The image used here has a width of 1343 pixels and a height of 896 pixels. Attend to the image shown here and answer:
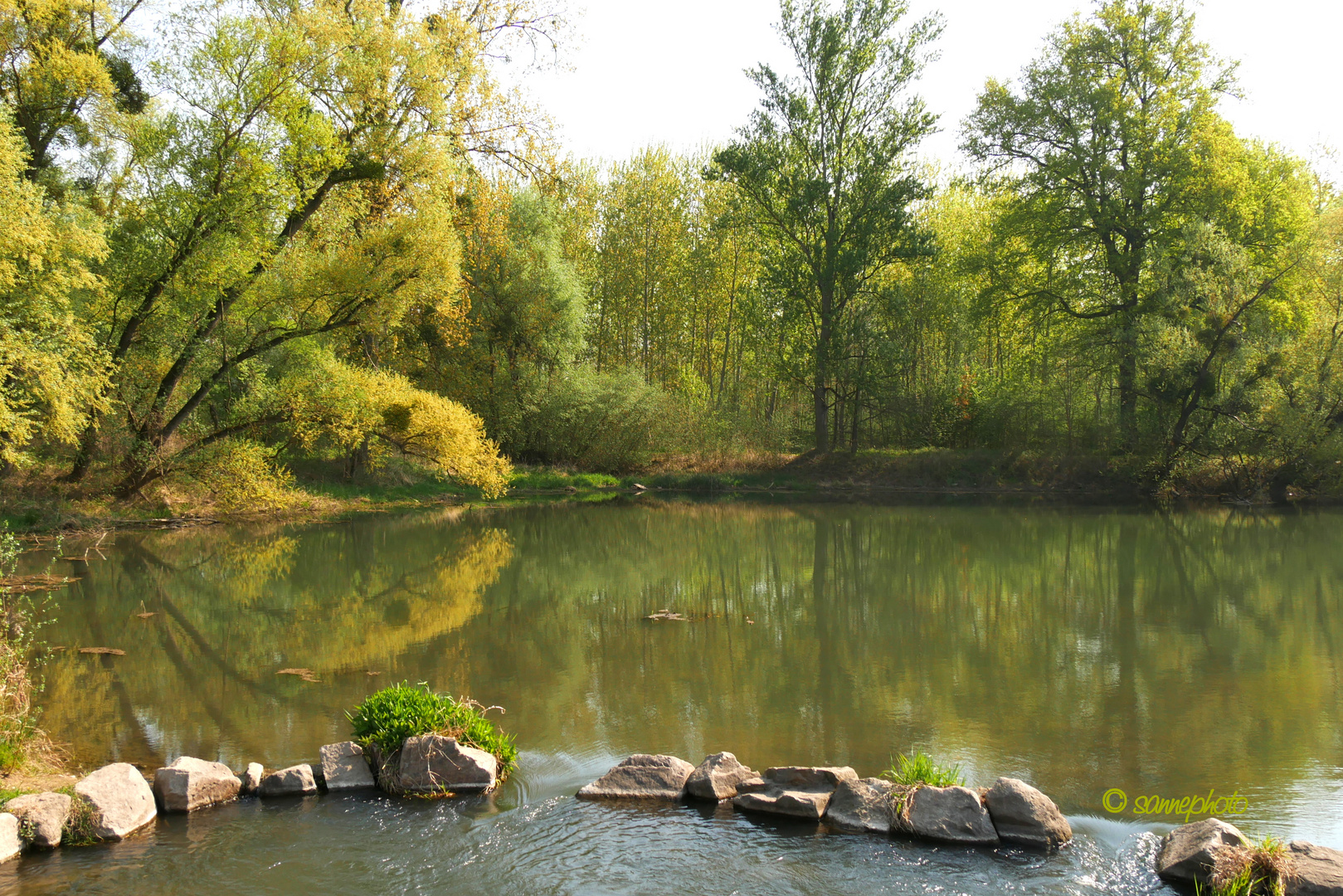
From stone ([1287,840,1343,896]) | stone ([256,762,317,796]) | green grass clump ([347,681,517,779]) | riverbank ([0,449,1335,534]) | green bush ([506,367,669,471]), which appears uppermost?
green bush ([506,367,669,471])

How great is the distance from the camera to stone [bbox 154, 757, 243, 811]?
5.48 metres

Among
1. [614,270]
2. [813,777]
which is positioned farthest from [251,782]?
[614,270]

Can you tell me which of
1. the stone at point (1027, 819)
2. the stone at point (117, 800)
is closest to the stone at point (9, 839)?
the stone at point (117, 800)

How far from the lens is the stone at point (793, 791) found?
5.36m

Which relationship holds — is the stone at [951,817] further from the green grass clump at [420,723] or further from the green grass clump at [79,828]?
the green grass clump at [79,828]

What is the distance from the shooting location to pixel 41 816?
5027mm

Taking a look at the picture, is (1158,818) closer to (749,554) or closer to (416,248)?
(749,554)

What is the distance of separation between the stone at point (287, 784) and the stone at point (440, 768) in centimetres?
61

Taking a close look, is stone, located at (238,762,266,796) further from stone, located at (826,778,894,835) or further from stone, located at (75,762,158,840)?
stone, located at (826,778,894,835)

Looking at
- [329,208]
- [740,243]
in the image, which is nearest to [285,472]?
[329,208]

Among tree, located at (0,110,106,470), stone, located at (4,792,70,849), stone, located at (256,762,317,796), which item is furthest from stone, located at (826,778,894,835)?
tree, located at (0,110,106,470)

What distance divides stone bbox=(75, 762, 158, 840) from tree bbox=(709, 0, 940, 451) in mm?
27458

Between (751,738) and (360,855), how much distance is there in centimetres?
308

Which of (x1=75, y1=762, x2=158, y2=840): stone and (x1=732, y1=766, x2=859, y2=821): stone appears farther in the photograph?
(x1=732, y1=766, x2=859, y2=821): stone
